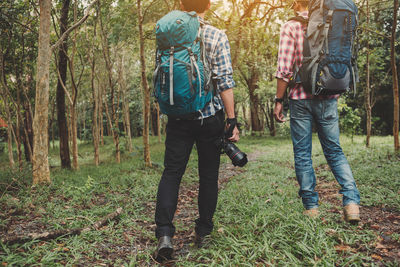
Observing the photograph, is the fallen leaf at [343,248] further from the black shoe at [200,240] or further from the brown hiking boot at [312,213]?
the black shoe at [200,240]

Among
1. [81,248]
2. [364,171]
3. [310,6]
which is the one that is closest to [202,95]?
[310,6]

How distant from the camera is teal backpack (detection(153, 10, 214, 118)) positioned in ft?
7.05

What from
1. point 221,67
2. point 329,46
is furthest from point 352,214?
point 221,67

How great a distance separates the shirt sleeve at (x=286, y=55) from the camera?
2760 mm

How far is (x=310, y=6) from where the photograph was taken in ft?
8.77

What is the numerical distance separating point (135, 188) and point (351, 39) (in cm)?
380

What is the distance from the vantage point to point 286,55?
277 cm

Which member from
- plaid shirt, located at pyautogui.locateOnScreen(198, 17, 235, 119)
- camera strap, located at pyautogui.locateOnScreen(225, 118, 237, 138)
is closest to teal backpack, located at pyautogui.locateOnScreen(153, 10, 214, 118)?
plaid shirt, located at pyautogui.locateOnScreen(198, 17, 235, 119)

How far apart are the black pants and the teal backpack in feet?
0.61

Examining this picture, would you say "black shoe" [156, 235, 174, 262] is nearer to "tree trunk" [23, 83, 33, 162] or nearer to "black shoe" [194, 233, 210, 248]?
"black shoe" [194, 233, 210, 248]

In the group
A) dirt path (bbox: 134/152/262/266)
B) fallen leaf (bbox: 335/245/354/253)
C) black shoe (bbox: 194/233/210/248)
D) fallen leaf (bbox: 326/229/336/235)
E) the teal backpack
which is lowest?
dirt path (bbox: 134/152/262/266)

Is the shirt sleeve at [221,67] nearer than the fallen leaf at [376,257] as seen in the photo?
No

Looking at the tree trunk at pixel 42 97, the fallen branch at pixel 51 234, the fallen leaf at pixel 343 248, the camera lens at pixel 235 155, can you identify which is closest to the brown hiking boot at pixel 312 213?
the fallen leaf at pixel 343 248

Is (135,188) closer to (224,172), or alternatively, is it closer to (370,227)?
(224,172)
